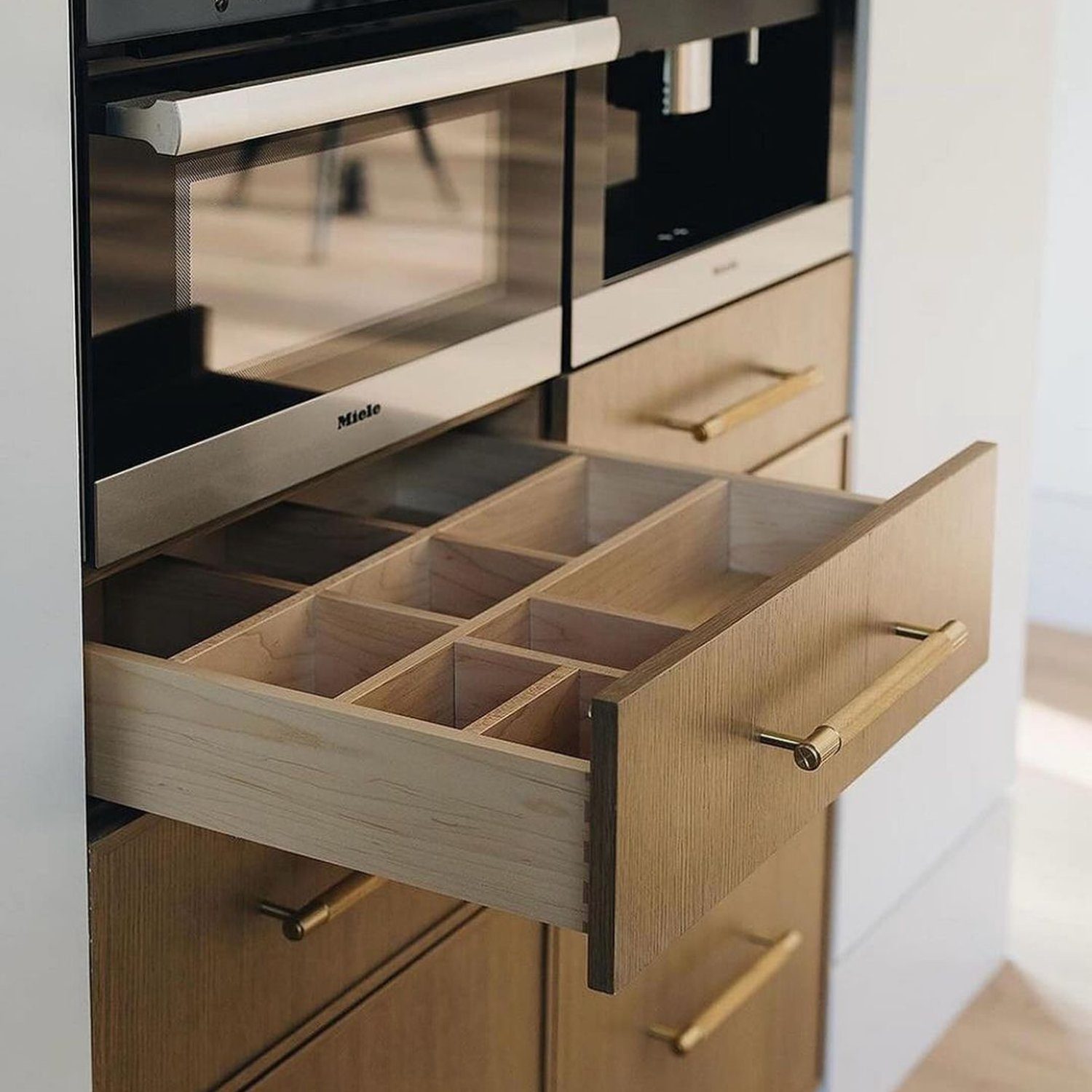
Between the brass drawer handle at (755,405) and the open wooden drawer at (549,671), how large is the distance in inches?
7.0

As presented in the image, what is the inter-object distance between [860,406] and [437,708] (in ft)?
3.03

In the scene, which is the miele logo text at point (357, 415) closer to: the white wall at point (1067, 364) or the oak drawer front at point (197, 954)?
the oak drawer front at point (197, 954)

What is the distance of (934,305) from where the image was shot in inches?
82.0

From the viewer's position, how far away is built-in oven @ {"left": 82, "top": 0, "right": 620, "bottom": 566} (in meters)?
1.11

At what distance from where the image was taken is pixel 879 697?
3.91 ft

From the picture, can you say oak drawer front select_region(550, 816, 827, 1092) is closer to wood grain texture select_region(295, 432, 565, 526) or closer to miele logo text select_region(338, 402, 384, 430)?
wood grain texture select_region(295, 432, 565, 526)

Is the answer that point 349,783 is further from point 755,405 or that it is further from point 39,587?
point 755,405

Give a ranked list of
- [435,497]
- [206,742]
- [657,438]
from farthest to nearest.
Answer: [657,438], [435,497], [206,742]

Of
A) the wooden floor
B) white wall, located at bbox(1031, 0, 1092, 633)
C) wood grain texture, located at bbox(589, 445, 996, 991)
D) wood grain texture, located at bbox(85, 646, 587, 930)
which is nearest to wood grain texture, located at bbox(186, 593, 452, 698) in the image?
wood grain texture, located at bbox(85, 646, 587, 930)

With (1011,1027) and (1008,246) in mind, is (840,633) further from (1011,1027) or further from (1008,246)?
(1011,1027)

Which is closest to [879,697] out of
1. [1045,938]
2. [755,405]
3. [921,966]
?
[755,405]

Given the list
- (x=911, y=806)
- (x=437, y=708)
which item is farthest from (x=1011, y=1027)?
(x=437, y=708)

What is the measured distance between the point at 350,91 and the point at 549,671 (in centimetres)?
37

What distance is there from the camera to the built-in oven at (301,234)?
43.6 inches
